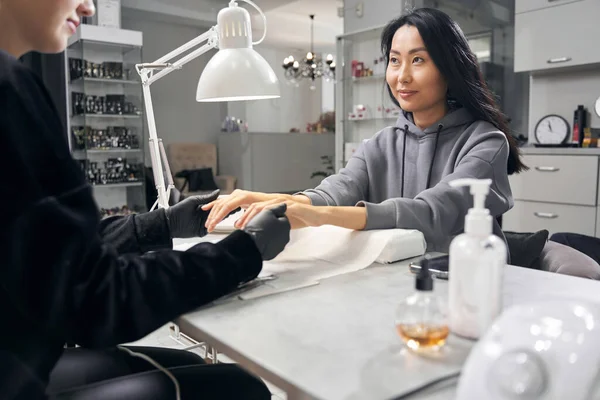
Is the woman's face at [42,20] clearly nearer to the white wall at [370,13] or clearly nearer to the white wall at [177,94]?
the white wall at [370,13]

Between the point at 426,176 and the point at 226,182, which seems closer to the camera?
the point at 426,176

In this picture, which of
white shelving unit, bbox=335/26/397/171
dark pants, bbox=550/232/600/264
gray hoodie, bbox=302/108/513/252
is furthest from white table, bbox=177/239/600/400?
white shelving unit, bbox=335/26/397/171

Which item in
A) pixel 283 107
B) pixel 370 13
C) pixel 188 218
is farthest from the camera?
pixel 283 107

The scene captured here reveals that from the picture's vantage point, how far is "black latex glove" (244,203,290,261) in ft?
2.89

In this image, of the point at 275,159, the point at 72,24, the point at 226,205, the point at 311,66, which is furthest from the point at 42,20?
the point at 311,66

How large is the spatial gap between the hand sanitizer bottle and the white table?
41 mm

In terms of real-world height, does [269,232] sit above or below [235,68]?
below

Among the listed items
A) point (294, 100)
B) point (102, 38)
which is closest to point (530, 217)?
point (102, 38)

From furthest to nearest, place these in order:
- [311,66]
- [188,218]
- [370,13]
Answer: [311,66]
[370,13]
[188,218]

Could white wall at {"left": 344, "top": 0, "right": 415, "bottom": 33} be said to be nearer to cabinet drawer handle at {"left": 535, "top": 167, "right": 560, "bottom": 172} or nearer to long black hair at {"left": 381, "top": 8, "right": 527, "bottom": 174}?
cabinet drawer handle at {"left": 535, "top": 167, "right": 560, "bottom": 172}

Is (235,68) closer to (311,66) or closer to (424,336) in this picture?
(424,336)

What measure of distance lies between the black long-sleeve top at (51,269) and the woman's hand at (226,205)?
43 cm

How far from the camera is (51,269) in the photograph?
649 millimetres

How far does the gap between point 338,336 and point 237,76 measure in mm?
719
